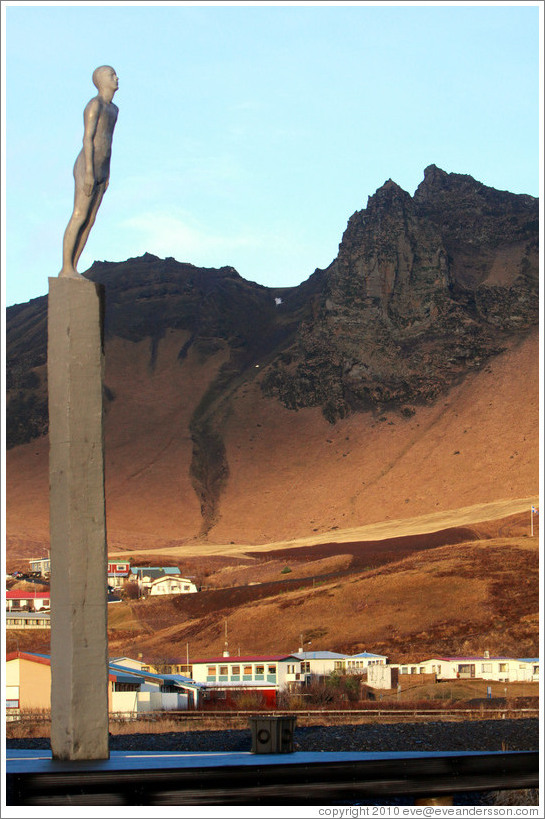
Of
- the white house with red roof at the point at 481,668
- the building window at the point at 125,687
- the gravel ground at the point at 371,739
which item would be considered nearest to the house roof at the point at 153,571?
the white house with red roof at the point at 481,668

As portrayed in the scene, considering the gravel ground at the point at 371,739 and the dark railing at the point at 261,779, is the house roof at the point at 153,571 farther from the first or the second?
the dark railing at the point at 261,779

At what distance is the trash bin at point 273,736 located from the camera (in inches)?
519

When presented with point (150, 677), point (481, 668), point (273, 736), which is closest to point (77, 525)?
point (273, 736)

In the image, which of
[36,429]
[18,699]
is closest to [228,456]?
[36,429]

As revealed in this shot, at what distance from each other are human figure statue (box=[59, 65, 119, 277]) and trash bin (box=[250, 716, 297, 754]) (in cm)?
551

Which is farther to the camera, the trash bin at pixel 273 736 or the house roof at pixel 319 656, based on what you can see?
the house roof at pixel 319 656

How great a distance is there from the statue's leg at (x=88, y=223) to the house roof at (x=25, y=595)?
2345 inches

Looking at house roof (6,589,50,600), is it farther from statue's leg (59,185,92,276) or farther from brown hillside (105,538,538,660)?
statue's leg (59,185,92,276)

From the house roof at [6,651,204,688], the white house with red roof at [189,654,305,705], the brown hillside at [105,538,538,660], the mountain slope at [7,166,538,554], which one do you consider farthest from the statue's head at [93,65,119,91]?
the mountain slope at [7,166,538,554]

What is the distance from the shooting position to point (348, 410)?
12925 centimetres

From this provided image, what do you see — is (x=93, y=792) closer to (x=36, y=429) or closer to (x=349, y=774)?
(x=349, y=774)

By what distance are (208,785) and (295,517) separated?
10265 centimetres

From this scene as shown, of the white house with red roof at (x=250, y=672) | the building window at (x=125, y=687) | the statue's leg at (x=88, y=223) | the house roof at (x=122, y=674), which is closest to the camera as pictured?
the statue's leg at (x=88, y=223)

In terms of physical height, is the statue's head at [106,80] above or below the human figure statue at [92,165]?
above
